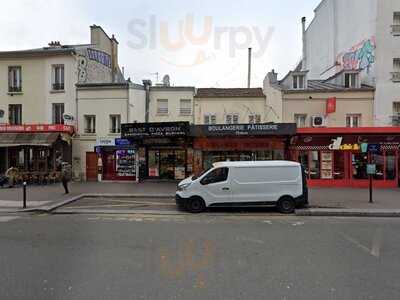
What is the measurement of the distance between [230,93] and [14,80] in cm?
1305

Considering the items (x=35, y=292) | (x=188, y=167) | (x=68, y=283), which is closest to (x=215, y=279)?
(x=68, y=283)

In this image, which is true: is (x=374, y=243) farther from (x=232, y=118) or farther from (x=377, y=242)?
(x=232, y=118)

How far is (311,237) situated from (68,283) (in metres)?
4.93

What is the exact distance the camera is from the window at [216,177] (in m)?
12.3

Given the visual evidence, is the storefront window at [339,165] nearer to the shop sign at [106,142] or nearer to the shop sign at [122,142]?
the shop sign at [122,142]

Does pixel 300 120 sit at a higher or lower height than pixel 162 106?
lower

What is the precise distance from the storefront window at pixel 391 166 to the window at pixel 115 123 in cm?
1458

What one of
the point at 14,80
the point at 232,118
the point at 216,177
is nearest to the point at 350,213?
the point at 216,177

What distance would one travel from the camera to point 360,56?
76.9ft

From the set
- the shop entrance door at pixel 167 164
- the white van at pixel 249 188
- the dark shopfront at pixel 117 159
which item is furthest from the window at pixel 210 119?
the white van at pixel 249 188

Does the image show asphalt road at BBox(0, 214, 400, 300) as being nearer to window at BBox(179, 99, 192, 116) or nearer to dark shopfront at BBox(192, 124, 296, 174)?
dark shopfront at BBox(192, 124, 296, 174)

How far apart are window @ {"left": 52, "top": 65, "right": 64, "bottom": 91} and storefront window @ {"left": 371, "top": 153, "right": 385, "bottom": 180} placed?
58.2ft

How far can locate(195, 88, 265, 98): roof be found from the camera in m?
22.7

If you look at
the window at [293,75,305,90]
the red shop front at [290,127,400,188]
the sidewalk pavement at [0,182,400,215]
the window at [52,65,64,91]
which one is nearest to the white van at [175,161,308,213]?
the sidewalk pavement at [0,182,400,215]
